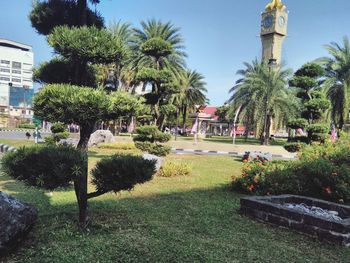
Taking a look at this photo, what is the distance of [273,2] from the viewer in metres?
68.7

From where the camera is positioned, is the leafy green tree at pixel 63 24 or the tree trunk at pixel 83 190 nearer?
the tree trunk at pixel 83 190

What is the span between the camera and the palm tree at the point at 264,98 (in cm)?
3212

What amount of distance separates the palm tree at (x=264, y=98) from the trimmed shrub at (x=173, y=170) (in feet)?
68.4

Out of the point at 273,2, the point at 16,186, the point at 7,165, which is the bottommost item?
the point at 16,186

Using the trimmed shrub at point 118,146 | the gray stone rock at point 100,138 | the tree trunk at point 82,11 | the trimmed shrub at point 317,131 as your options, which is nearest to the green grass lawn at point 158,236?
the tree trunk at point 82,11

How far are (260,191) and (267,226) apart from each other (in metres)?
2.98

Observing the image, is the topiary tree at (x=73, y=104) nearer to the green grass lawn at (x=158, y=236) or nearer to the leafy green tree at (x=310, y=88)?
A: the green grass lawn at (x=158, y=236)

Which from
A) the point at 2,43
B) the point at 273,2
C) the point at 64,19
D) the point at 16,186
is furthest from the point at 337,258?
the point at 2,43

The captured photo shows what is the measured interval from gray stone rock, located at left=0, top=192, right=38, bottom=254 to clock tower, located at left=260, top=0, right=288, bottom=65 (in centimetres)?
6459

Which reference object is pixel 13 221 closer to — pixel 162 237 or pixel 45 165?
pixel 45 165

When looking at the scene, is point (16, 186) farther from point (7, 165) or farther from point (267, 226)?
point (267, 226)

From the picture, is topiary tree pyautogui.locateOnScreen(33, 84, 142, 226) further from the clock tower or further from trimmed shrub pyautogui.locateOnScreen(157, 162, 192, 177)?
the clock tower

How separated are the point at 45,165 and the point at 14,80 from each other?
401 ft

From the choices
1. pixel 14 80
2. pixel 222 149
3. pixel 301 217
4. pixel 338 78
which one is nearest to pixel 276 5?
pixel 338 78
